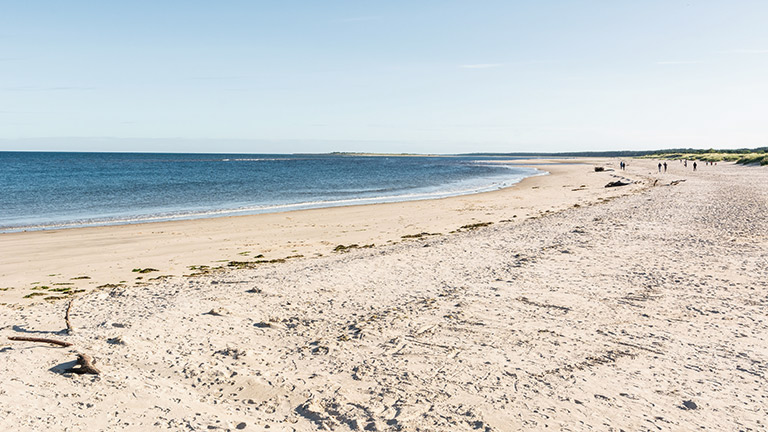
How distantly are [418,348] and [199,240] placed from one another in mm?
12852

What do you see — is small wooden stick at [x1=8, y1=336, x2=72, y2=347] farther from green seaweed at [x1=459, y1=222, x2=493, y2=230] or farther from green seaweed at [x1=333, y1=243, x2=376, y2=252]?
green seaweed at [x1=459, y1=222, x2=493, y2=230]

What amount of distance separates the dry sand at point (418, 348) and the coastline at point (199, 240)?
2137 mm

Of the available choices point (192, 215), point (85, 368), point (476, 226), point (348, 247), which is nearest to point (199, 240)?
point (348, 247)

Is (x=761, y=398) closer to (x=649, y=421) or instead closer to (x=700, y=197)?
(x=649, y=421)

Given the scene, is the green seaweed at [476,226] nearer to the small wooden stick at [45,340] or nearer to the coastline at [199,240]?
the coastline at [199,240]

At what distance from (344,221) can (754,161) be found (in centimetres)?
6391

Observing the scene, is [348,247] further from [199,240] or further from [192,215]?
[192,215]

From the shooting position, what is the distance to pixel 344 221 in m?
22.6

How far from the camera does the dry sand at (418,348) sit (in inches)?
199

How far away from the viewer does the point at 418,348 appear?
666cm

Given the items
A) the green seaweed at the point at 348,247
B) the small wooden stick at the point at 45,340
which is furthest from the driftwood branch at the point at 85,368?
the green seaweed at the point at 348,247

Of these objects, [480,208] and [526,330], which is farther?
[480,208]

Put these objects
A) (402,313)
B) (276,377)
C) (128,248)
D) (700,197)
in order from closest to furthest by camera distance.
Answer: (276,377), (402,313), (128,248), (700,197)

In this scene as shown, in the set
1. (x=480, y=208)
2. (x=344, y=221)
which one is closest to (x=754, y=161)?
(x=480, y=208)
